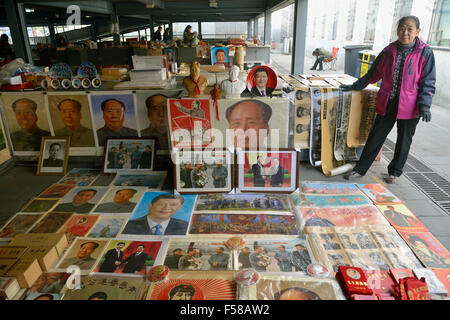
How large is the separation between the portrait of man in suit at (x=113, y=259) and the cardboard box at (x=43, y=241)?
31cm

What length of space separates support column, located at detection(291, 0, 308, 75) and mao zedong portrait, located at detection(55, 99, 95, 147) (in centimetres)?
403

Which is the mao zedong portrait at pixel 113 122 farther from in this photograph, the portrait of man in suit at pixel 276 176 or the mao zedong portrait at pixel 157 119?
the portrait of man in suit at pixel 276 176

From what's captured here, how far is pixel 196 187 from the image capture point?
2830mm

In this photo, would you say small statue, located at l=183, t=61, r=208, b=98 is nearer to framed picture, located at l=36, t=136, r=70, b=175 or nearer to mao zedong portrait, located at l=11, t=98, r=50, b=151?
framed picture, located at l=36, t=136, r=70, b=175

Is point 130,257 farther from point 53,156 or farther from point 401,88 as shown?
point 401,88

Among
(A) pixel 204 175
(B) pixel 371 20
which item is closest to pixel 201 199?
(A) pixel 204 175

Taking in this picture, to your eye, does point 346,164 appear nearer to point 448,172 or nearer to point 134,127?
point 448,172

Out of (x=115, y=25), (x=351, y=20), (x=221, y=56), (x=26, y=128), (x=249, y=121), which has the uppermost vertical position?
(x=351, y=20)

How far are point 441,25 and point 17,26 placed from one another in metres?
8.75

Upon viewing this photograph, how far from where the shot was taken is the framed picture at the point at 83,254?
77.6 inches

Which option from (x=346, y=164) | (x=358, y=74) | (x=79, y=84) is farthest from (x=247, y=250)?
(x=358, y=74)

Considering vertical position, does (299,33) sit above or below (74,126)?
above

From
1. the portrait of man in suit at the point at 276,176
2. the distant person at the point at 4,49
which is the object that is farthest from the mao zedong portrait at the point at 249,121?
the distant person at the point at 4,49

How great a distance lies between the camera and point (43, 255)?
1923mm
